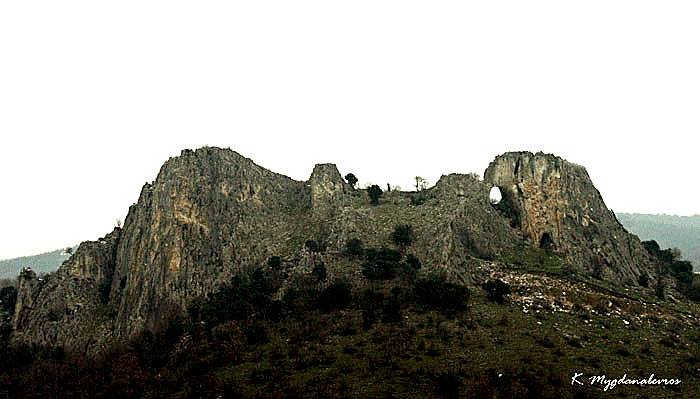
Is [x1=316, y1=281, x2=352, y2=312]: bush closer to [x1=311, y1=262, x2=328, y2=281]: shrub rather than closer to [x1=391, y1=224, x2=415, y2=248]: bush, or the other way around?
[x1=311, y1=262, x2=328, y2=281]: shrub

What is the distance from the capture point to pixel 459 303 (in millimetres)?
48438

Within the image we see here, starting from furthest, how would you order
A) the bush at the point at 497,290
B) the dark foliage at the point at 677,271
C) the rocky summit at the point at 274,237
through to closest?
the dark foliage at the point at 677,271
the rocky summit at the point at 274,237
the bush at the point at 497,290

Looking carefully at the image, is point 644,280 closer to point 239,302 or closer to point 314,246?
point 314,246

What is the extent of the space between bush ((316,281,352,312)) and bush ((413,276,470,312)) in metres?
7.93

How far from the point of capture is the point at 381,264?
196 feet

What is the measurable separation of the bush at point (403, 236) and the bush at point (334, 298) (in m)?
14.1

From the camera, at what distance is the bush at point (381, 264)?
191 feet

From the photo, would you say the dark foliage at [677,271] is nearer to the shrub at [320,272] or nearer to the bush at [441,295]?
the bush at [441,295]

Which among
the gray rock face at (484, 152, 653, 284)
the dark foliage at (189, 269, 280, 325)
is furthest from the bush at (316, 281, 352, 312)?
the gray rock face at (484, 152, 653, 284)

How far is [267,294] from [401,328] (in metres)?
20.5

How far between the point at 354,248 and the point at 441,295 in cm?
1678

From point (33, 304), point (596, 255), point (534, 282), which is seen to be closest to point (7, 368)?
point (33, 304)

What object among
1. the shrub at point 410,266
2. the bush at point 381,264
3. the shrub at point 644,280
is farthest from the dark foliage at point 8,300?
the shrub at point 644,280

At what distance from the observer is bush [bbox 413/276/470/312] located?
48.6 meters
